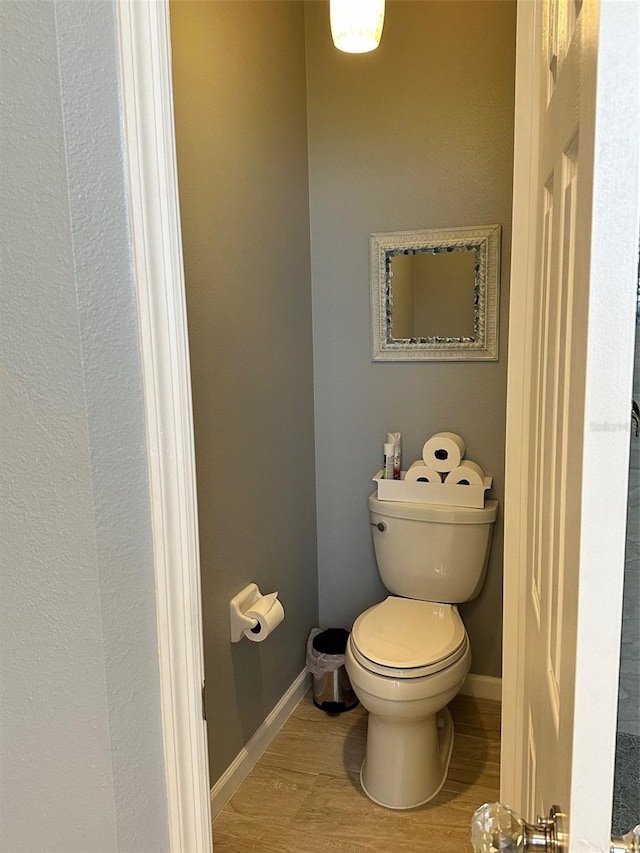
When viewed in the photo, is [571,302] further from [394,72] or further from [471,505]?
[394,72]

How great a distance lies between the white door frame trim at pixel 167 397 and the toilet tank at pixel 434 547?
1.44 m

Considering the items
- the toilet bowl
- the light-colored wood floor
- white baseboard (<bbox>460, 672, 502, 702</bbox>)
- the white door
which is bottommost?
the light-colored wood floor

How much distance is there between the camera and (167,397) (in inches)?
35.9

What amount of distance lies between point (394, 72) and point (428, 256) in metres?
0.63

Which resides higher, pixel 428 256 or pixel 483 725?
pixel 428 256

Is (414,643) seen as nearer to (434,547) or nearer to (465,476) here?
(434,547)

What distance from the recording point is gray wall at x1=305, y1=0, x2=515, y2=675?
2.26 m

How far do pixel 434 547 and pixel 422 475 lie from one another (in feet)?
0.82

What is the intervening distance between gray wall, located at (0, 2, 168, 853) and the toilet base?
1.20 metres

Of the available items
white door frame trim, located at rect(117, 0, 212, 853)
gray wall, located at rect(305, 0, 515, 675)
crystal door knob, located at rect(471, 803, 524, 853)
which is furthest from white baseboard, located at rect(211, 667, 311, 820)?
crystal door knob, located at rect(471, 803, 524, 853)

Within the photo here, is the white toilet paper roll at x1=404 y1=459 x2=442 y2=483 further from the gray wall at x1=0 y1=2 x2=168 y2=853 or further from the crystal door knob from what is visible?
the crystal door knob

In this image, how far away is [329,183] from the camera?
2.47 metres

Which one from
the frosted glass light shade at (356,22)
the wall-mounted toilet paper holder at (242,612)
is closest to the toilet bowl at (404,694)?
the wall-mounted toilet paper holder at (242,612)

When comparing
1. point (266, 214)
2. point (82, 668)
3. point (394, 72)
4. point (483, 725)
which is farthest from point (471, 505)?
point (82, 668)
